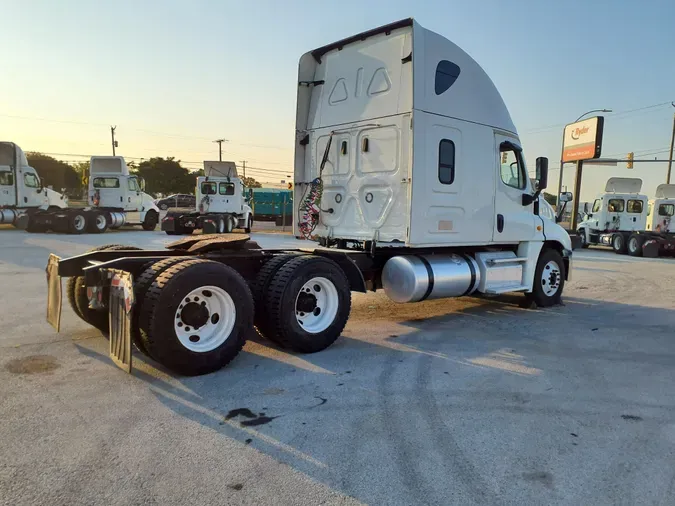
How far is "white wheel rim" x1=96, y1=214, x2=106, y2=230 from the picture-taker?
2407cm

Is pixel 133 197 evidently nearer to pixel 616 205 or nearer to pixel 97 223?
pixel 97 223

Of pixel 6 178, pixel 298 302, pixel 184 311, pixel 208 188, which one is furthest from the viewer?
pixel 208 188

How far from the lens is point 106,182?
25.7 m

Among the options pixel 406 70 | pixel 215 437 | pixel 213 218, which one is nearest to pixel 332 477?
pixel 215 437

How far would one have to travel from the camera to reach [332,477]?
9.94 ft

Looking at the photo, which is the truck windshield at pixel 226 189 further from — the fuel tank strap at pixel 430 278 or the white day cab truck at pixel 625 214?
the fuel tank strap at pixel 430 278

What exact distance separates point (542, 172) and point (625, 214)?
18.3 m

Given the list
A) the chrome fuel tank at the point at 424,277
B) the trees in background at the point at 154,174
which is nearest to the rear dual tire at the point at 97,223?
the chrome fuel tank at the point at 424,277

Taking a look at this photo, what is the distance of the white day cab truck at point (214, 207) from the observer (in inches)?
946

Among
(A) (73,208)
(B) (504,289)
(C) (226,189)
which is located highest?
(C) (226,189)

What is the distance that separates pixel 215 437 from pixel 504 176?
19.7 feet

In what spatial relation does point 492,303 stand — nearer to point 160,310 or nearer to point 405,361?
point 405,361

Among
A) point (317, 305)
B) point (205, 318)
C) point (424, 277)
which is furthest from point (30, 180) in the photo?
point (205, 318)

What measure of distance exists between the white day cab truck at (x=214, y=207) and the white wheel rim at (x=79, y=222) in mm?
3553
